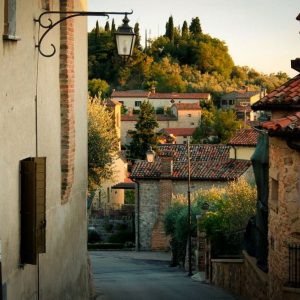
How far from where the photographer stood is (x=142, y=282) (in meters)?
27.2

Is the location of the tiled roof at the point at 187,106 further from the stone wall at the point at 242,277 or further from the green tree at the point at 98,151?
the stone wall at the point at 242,277

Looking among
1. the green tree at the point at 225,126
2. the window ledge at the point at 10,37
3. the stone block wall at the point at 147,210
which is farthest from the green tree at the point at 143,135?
the window ledge at the point at 10,37

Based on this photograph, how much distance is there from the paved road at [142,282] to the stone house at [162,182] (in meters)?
3.44

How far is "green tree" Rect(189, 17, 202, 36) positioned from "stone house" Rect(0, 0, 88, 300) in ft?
502

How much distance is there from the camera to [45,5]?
11.1 metres

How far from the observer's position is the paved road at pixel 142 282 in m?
21.4

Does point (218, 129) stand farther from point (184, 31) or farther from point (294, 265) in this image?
point (294, 265)

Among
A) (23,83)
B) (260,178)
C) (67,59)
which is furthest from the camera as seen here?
(260,178)

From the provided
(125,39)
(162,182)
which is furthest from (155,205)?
(125,39)

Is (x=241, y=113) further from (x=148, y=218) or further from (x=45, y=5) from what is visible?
(x=45, y=5)

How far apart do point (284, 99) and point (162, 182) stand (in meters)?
31.5

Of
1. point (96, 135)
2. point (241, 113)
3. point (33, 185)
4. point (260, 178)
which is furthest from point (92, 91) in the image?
point (33, 185)

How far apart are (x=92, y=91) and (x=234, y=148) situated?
78.7 metres

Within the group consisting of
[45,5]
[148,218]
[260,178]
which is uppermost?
[45,5]
